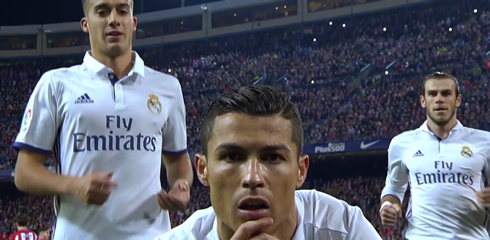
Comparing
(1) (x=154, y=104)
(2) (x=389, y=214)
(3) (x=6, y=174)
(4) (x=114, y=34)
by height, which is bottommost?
(2) (x=389, y=214)

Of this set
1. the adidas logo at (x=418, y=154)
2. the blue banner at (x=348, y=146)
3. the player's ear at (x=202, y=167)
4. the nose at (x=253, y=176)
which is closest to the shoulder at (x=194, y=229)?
the player's ear at (x=202, y=167)

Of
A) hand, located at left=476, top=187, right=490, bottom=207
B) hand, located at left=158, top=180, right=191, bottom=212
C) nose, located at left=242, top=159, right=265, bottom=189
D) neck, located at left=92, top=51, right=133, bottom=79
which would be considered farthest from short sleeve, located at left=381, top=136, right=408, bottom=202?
nose, located at left=242, top=159, right=265, bottom=189

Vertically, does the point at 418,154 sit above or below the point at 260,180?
above

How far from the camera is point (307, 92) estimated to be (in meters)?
26.9

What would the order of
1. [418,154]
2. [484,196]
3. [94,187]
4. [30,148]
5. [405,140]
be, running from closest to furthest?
[94,187] < [30,148] < [484,196] < [418,154] < [405,140]

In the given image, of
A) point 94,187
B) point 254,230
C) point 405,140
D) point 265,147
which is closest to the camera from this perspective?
point 254,230

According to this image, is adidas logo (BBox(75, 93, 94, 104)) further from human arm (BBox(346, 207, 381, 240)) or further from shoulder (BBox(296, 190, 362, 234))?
human arm (BBox(346, 207, 381, 240))

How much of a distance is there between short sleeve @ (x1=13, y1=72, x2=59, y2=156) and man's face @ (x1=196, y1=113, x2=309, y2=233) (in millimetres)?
1039

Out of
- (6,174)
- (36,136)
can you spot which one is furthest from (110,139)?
(6,174)

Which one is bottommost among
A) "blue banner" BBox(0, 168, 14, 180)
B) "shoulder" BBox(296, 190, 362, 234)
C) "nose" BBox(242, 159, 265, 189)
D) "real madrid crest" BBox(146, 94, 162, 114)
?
"shoulder" BBox(296, 190, 362, 234)

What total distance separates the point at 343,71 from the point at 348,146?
548 centimetres

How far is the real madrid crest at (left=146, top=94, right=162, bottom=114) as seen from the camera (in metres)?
2.71

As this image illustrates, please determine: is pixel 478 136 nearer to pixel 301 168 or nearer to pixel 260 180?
pixel 301 168

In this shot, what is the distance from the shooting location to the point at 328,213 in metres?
1.83
